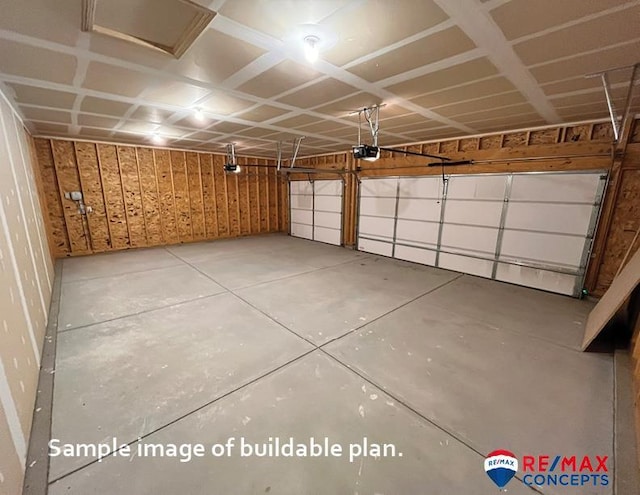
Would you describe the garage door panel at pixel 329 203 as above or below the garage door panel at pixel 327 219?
above

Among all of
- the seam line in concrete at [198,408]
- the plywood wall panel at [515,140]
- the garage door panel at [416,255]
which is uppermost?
the plywood wall panel at [515,140]

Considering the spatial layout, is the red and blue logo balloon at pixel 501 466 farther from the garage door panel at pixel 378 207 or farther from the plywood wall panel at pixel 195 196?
the plywood wall panel at pixel 195 196

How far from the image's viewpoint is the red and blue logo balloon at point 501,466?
1541 mm

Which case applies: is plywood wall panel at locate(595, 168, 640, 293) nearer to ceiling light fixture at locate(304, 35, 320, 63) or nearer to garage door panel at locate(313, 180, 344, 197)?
ceiling light fixture at locate(304, 35, 320, 63)

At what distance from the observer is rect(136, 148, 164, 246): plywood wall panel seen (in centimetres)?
706

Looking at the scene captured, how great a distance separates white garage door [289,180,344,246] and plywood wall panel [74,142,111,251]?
17.6 ft

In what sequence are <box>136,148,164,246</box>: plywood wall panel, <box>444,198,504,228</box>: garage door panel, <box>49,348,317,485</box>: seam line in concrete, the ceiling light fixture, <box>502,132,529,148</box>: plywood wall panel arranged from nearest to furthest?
<box>49,348,317,485</box>: seam line in concrete, the ceiling light fixture, <box>502,132,529,148</box>: plywood wall panel, <box>444,198,504,228</box>: garage door panel, <box>136,148,164,246</box>: plywood wall panel

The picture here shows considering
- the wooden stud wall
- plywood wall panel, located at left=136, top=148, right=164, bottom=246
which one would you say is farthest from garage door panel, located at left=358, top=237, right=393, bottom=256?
plywood wall panel, located at left=136, top=148, right=164, bottom=246

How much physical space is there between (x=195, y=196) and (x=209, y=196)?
Result: 41 cm

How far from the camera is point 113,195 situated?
6.74 metres

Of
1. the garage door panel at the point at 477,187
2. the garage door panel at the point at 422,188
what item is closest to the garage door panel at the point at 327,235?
the garage door panel at the point at 422,188

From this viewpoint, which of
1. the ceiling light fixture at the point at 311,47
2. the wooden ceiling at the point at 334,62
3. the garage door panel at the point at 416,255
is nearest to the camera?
the wooden ceiling at the point at 334,62

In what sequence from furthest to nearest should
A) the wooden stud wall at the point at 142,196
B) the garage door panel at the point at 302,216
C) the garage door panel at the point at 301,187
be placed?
the garage door panel at the point at 302,216, the garage door panel at the point at 301,187, the wooden stud wall at the point at 142,196

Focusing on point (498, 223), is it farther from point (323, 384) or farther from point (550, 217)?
point (323, 384)
